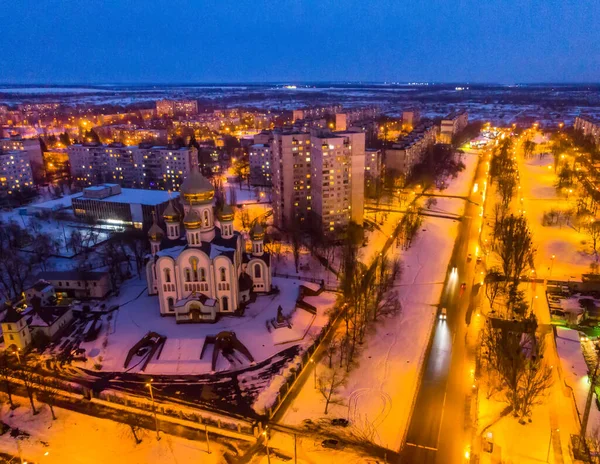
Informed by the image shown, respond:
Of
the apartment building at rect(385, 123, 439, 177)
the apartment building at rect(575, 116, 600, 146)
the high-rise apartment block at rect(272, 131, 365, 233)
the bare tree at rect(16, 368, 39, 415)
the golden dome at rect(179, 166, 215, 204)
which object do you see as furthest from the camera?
the apartment building at rect(575, 116, 600, 146)

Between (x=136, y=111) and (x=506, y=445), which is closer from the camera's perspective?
(x=506, y=445)

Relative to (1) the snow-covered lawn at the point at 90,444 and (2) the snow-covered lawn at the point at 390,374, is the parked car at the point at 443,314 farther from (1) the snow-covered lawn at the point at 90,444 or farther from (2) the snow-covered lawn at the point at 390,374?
(1) the snow-covered lawn at the point at 90,444

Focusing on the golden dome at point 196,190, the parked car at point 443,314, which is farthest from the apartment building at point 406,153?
the golden dome at point 196,190

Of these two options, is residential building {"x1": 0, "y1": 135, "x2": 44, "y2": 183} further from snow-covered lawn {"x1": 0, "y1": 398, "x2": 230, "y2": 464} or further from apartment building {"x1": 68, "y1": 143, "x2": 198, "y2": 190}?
snow-covered lawn {"x1": 0, "y1": 398, "x2": 230, "y2": 464}

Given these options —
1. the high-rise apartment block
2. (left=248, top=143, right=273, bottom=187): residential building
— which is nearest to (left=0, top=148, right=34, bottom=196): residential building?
(left=248, top=143, right=273, bottom=187): residential building

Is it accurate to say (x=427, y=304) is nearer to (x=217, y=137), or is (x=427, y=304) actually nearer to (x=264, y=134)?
(x=264, y=134)

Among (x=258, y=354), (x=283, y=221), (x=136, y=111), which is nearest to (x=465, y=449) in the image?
(x=258, y=354)

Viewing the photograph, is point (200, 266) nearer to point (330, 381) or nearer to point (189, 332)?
point (189, 332)
